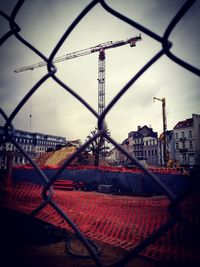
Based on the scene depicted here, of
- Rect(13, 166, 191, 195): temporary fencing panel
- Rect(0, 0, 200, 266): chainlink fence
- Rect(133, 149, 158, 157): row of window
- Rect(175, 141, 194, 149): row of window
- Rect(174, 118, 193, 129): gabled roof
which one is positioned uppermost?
Rect(174, 118, 193, 129): gabled roof

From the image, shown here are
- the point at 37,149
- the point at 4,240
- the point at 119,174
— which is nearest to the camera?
the point at 4,240

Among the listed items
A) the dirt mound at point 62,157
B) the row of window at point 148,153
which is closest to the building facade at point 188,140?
the row of window at point 148,153

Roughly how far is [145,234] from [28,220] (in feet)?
9.39

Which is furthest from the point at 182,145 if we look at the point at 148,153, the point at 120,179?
the point at 120,179

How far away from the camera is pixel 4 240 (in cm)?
411

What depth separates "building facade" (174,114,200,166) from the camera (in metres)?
45.7

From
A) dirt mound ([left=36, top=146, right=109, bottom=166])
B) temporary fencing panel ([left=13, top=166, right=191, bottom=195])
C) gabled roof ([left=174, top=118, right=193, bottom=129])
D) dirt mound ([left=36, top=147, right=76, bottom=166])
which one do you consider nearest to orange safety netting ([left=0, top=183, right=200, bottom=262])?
temporary fencing panel ([left=13, top=166, right=191, bottom=195])

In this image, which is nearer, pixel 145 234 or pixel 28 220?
pixel 145 234

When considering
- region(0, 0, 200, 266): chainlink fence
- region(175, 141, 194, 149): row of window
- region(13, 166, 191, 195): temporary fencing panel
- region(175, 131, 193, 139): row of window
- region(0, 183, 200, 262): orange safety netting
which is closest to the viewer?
region(0, 0, 200, 266): chainlink fence

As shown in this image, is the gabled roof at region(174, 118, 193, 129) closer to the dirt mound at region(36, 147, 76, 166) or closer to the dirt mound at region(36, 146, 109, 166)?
the dirt mound at region(36, 146, 109, 166)

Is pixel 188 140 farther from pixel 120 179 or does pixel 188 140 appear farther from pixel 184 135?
pixel 120 179

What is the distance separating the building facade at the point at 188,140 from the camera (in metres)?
45.7

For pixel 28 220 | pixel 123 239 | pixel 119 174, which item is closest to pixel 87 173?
pixel 119 174

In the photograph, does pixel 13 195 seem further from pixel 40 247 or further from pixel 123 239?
pixel 123 239
